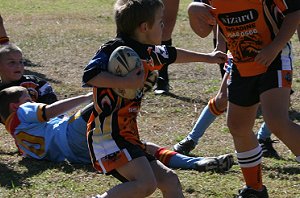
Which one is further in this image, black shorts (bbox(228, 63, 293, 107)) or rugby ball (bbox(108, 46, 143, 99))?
black shorts (bbox(228, 63, 293, 107))

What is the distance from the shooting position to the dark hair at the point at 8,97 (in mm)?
5562

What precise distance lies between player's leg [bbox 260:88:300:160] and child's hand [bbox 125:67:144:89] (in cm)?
84

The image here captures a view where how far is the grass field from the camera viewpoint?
15.8 ft

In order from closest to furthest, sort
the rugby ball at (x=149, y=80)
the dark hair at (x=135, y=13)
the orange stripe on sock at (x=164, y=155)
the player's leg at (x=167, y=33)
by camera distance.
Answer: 1. the dark hair at (x=135, y=13)
2. the rugby ball at (x=149, y=80)
3. the orange stripe on sock at (x=164, y=155)
4. the player's leg at (x=167, y=33)

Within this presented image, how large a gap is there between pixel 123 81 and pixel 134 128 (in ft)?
1.19

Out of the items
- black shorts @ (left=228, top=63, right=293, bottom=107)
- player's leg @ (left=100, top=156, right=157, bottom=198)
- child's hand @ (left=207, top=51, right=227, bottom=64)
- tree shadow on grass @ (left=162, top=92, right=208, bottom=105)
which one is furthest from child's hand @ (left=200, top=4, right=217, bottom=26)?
tree shadow on grass @ (left=162, top=92, right=208, bottom=105)

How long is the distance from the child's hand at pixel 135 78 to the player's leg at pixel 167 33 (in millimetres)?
3970

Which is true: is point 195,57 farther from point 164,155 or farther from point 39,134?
point 39,134

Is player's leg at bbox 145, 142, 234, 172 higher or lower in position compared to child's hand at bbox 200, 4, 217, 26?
lower

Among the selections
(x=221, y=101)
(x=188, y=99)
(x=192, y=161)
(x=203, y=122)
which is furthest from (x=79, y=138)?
(x=188, y=99)

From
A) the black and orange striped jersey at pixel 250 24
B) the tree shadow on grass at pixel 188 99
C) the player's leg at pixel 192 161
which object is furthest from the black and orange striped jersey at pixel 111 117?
the tree shadow on grass at pixel 188 99

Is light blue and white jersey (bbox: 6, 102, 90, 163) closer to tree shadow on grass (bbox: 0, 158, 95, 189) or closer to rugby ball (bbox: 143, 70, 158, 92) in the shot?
tree shadow on grass (bbox: 0, 158, 95, 189)

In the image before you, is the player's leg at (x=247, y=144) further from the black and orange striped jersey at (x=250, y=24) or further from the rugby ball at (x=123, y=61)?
the rugby ball at (x=123, y=61)

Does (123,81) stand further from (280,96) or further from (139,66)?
(280,96)
